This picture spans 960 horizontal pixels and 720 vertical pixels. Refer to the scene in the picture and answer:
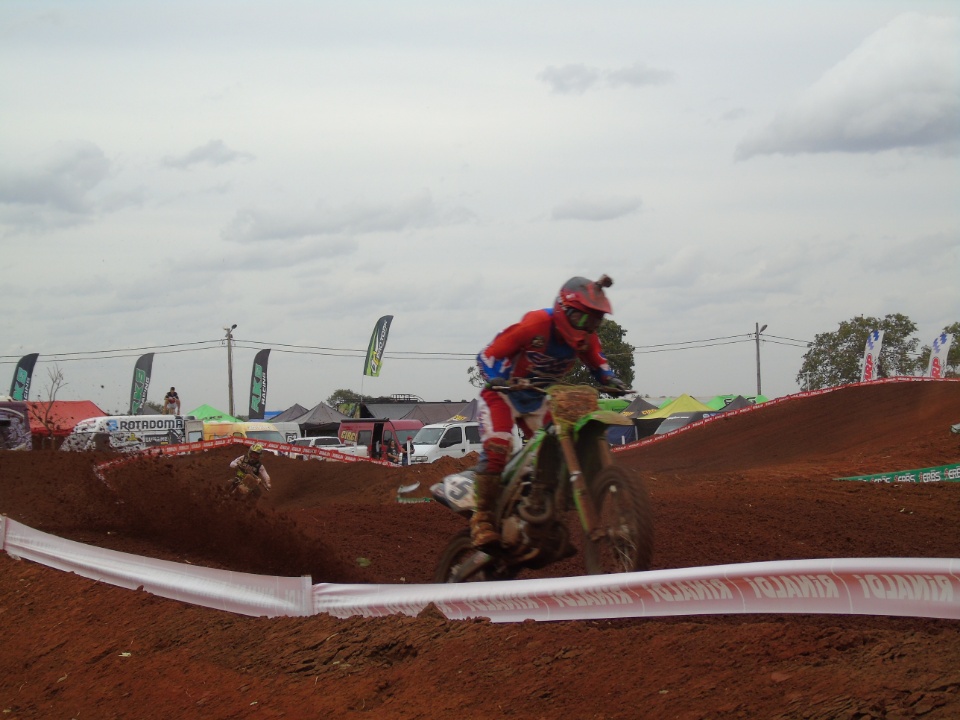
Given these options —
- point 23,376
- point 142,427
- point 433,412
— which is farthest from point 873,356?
point 23,376

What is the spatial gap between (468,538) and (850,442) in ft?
66.3

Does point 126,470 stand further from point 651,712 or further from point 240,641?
point 651,712

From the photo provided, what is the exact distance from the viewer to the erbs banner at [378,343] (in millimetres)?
48781

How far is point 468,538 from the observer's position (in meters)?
6.60

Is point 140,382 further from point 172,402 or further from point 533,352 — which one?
point 533,352

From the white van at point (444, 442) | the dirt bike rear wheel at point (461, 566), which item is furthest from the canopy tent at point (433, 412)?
the dirt bike rear wheel at point (461, 566)

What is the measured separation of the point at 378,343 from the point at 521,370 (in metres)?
42.9

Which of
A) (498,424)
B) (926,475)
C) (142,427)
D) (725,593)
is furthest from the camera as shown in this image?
(142,427)

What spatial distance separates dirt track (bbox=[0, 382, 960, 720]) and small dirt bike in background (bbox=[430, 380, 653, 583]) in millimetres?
606

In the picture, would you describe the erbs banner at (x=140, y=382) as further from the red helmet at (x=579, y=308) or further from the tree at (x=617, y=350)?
the red helmet at (x=579, y=308)

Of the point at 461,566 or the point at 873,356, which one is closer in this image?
the point at 461,566

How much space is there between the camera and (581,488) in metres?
5.60

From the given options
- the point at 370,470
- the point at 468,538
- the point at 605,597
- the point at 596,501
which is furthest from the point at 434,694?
the point at 370,470

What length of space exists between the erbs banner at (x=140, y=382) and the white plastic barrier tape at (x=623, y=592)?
42.7 m
